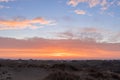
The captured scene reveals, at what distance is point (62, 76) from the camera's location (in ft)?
109

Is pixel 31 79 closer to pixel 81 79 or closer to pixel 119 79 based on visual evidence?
pixel 81 79

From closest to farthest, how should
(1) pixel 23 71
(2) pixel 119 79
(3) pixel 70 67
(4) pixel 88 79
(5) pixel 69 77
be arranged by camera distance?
(5) pixel 69 77, (4) pixel 88 79, (2) pixel 119 79, (1) pixel 23 71, (3) pixel 70 67

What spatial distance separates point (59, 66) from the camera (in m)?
49.2

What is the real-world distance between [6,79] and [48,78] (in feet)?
19.3

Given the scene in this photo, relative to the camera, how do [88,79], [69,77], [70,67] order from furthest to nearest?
[70,67] → [88,79] → [69,77]

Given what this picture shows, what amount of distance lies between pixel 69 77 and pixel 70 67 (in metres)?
14.9

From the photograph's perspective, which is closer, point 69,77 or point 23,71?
point 69,77

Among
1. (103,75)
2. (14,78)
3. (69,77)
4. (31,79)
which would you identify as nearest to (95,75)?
(103,75)

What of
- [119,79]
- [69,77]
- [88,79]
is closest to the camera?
[69,77]

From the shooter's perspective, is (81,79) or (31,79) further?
(31,79)

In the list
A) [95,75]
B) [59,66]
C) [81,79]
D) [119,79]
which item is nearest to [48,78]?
[81,79]

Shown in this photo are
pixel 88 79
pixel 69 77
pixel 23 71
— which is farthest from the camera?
pixel 23 71

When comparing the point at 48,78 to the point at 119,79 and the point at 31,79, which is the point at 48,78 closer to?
the point at 31,79

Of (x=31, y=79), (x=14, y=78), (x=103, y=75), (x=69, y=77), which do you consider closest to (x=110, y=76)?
(x=103, y=75)
